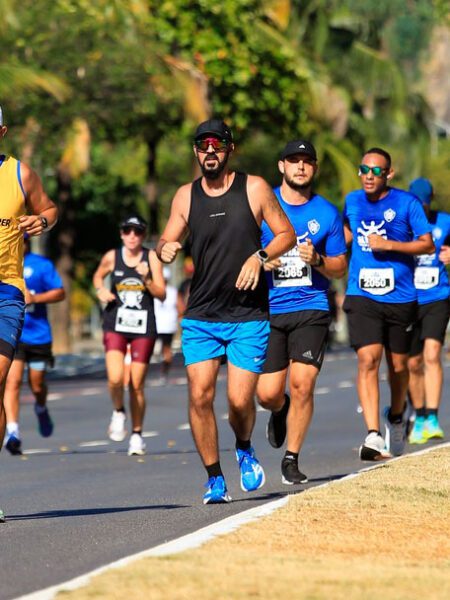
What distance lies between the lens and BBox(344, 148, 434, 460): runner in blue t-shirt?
40.9 feet

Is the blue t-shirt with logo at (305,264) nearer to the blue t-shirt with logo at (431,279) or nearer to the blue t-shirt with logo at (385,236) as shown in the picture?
the blue t-shirt with logo at (385,236)

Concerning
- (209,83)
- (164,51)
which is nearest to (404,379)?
(164,51)

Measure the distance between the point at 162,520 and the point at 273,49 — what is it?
31362 mm

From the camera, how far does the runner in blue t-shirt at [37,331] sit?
15.1m

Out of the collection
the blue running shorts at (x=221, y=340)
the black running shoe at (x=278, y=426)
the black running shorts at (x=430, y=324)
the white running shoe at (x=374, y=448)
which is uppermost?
the blue running shorts at (x=221, y=340)

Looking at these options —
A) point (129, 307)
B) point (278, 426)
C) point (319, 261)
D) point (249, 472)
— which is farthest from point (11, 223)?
point (129, 307)

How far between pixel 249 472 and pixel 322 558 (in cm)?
297

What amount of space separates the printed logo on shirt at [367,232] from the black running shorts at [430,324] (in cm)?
219

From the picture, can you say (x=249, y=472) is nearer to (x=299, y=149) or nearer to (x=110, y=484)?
(x=110, y=484)

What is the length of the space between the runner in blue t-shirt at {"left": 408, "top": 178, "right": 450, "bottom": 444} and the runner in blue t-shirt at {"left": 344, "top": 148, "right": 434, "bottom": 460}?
1.82 m

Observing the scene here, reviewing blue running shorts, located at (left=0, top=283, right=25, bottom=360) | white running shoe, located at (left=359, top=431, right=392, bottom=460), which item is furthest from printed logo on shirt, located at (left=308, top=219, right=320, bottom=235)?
blue running shorts, located at (left=0, top=283, right=25, bottom=360)

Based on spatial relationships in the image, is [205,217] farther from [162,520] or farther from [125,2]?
[125,2]

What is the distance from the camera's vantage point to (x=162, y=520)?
9.28 metres

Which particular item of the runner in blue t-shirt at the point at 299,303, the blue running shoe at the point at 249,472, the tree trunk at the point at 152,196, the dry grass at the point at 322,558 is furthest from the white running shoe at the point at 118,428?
the tree trunk at the point at 152,196
